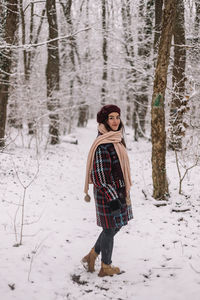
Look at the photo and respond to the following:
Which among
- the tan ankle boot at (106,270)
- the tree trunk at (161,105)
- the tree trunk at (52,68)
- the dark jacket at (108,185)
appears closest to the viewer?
the dark jacket at (108,185)

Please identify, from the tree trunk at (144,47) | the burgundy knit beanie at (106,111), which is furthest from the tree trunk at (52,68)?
the burgundy knit beanie at (106,111)

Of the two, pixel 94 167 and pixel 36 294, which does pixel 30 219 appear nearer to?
pixel 36 294

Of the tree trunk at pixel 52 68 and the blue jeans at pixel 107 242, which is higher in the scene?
the tree trunk at pixel 52 68

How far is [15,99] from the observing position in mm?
12242

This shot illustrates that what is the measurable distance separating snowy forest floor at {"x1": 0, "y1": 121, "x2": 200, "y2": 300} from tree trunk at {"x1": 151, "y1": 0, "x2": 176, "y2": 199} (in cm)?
51

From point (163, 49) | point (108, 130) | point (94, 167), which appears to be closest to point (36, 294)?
point (94, 167)

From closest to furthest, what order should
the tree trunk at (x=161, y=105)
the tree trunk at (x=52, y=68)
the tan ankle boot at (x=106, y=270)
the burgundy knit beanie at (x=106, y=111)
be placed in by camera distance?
the burgundy knit beanie at (x=106, y=111) < the tan ankle boot at (x=106, y=270) < the tree trunk at (x=161, y=105) < the tree trunk at (x=52, y=68)

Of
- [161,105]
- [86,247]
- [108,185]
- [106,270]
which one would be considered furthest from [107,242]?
[161,105]

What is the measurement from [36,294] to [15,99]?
11.0 meters

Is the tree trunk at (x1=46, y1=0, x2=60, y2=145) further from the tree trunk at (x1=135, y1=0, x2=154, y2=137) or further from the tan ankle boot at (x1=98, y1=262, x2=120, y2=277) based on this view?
the tan ankle boot at (x1=98, y1=262, x2=120, y2=277)

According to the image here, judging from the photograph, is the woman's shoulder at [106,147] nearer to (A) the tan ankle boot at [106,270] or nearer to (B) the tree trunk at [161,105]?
(A) the tan ankle boot at [106,270]

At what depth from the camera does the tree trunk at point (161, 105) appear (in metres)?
4.82

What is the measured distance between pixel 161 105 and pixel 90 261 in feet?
11.2

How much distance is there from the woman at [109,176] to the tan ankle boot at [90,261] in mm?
161
